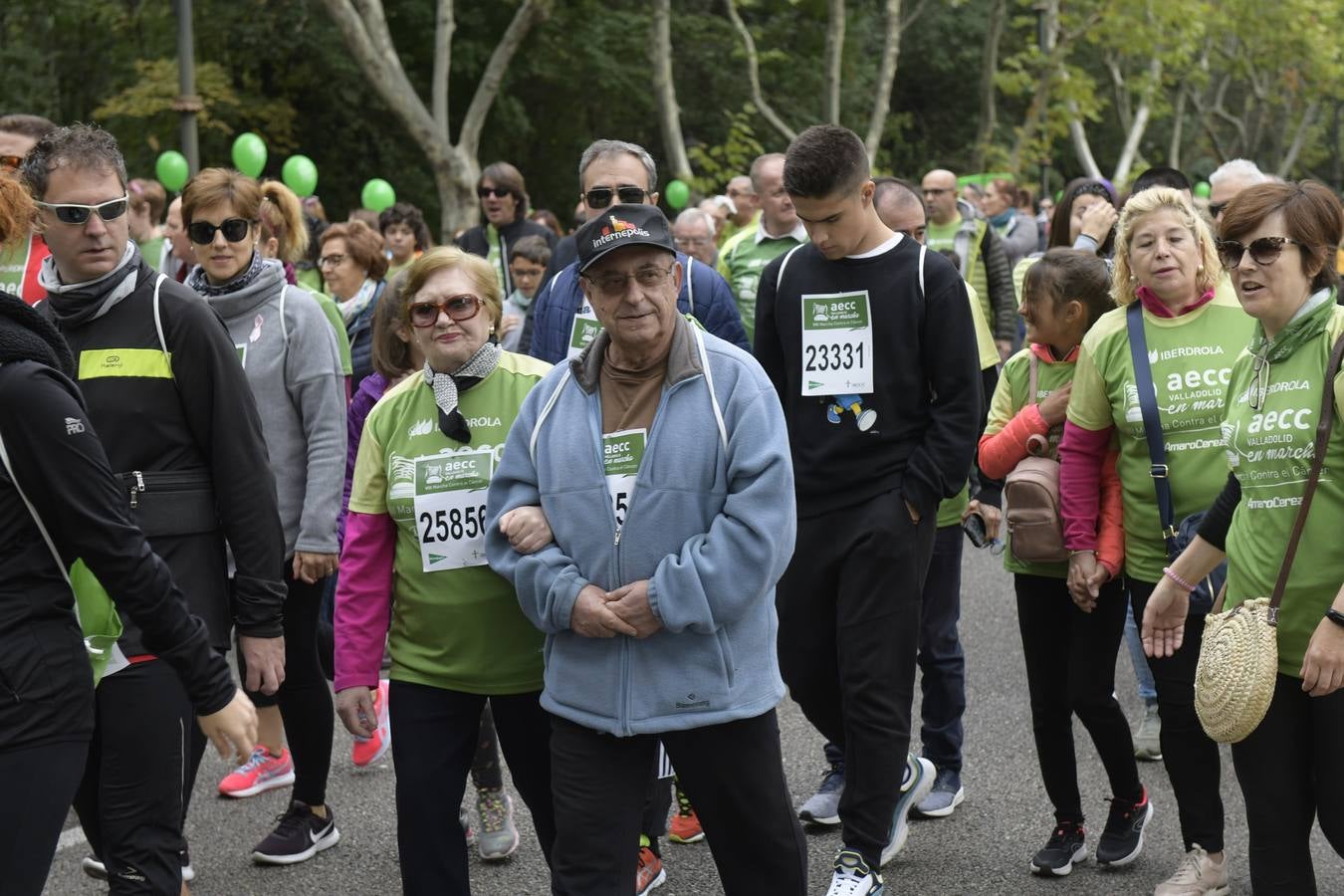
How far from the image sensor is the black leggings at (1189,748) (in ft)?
15.4

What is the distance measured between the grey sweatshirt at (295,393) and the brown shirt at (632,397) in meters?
1.83

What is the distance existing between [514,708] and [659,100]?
18.8 metres

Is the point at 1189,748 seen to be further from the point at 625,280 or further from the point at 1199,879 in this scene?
the point at 625,280

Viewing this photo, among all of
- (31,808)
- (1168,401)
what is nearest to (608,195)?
(1168,401)

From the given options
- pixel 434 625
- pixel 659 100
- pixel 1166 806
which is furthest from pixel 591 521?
pixel 659 100

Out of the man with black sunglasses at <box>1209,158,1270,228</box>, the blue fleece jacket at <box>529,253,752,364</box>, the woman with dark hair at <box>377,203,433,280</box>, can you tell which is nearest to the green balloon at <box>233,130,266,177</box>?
the woman with dark hair at <box>377,203,433,280</box>

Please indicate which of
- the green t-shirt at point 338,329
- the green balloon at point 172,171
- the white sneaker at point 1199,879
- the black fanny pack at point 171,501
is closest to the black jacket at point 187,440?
the black fanny pack at point 171,501

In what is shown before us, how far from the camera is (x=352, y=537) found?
14.1 ft

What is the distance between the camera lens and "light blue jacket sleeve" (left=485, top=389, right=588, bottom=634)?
3547 millimetres

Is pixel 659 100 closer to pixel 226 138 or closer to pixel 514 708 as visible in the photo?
pixel 226 138

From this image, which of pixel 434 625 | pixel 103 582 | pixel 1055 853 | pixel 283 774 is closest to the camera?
pixel 103 582

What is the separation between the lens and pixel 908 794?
5535 millimetres

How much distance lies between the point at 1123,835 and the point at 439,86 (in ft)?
54.0

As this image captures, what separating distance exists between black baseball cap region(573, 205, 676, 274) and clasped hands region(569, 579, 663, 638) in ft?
2.36
